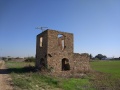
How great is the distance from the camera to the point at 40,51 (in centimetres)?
2450

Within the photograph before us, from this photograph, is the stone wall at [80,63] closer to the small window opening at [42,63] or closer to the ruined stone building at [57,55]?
the ruined stone building at [57,55]

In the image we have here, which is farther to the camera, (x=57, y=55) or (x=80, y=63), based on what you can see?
(x=80, y=63)

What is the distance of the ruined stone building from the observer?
862 inches

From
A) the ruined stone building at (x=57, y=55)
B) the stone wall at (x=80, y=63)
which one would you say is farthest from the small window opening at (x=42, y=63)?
the stone wall at (x=80, y=63)

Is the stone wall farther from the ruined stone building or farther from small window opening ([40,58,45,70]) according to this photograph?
small window opening ([40,58,45,70])

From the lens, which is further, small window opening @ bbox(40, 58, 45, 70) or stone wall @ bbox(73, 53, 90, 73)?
stone wall @ bbox(73, 53, 90, 73)

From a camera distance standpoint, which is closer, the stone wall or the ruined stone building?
the ruined stone building

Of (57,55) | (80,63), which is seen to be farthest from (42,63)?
(80,63)

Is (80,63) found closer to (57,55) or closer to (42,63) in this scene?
(57,55)

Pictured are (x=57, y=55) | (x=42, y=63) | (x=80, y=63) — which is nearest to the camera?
(x=57, y=55)

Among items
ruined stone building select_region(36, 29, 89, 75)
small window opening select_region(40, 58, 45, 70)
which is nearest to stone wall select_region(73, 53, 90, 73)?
ruined stone building select_region(36, 29, 89, 75)

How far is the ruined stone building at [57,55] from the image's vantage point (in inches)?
862

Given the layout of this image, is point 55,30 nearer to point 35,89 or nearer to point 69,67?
point 69,67

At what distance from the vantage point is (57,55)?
2250 cm
